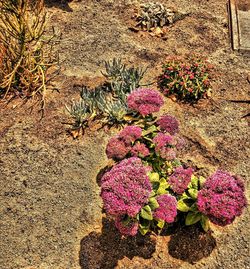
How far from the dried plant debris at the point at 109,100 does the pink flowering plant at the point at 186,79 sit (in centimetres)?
43

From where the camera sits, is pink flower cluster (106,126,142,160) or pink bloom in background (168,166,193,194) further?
pink flower cluster (106,126,142,160)

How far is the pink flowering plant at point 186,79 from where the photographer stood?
5.46m

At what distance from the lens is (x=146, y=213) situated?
3.32 m

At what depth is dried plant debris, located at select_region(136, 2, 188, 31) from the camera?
270 inches

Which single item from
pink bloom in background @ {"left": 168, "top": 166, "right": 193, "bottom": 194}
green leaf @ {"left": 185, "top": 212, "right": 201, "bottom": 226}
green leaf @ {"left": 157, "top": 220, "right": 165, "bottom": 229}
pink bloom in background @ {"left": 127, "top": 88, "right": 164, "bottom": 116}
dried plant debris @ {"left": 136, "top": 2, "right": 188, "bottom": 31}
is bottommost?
green leaf @ {"left": 157, "top": 220, "right": 165, "bottom": 229}

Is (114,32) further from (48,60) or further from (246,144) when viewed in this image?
(246,144)

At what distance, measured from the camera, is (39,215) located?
4.21 metres

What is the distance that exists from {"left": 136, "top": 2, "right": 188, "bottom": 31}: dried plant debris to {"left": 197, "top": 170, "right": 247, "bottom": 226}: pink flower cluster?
4377 millimetres

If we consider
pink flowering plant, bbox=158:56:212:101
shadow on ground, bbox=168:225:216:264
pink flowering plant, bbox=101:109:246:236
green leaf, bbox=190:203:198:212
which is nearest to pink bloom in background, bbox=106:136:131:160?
pink flowering plant, bbox=101:109:246:236

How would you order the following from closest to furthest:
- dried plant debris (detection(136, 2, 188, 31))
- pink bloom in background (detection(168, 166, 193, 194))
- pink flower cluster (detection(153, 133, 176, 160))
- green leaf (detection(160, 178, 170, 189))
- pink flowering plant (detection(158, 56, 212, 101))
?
pink bloom in background (detection(168, 166, 193, 194)) < pink flower cluster (detection(153, 133, 176, 160)) < green leaf (detection(160, 178, 170, 189)) < pink flowering plant (detection(158, 56, 212, 101)) < dried plant debris (detection(136, 2, 188, 31))

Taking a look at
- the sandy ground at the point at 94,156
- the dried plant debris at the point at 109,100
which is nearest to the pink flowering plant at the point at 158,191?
the sandy ground at the point at 94,156

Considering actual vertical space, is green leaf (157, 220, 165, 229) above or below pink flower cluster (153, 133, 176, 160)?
below

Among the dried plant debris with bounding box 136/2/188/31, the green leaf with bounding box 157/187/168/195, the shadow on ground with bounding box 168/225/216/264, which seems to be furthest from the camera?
the dried plant debris with bounding box 136/2/188/31

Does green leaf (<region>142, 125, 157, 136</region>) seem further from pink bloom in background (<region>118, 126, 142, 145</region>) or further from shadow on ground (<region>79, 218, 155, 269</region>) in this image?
shadow on ground (<region>79, 218, 155, 269</region>)
